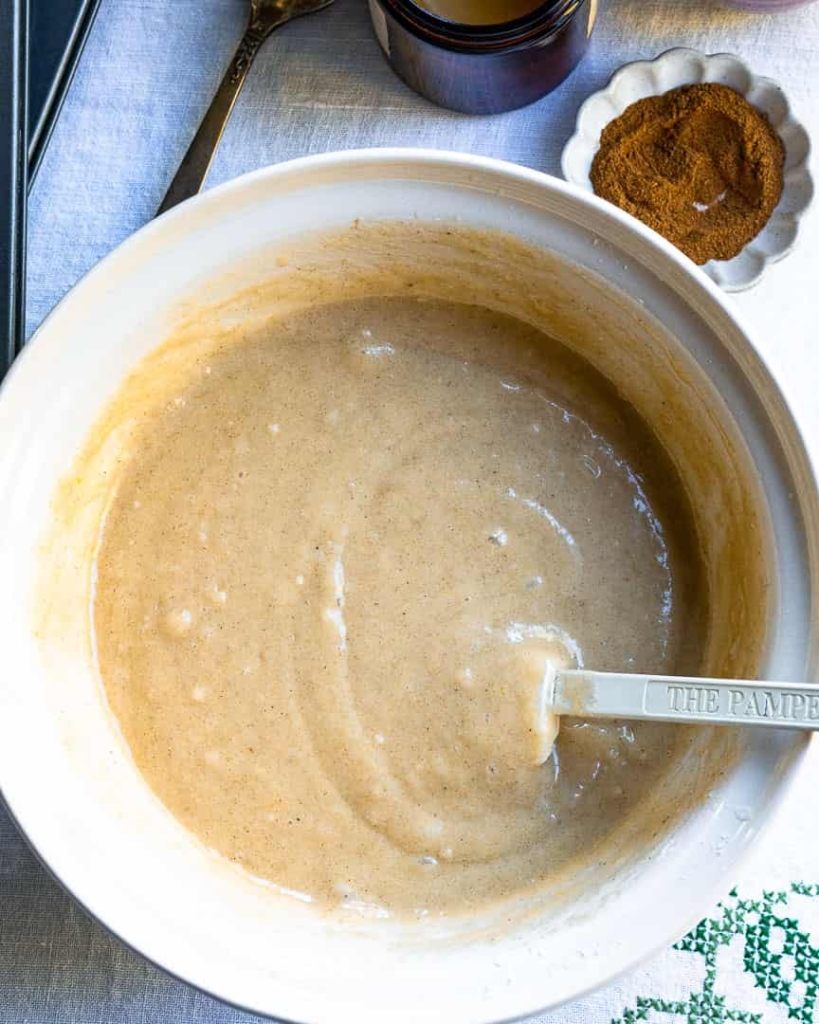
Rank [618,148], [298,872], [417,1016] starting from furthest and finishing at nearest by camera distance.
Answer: [618,148]
[298,872]
[417,1016]

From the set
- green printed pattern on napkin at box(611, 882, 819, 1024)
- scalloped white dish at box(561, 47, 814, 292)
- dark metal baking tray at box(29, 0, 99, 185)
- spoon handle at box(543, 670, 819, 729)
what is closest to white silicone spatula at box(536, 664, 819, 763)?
spoon handle at box(543, 670, 819, 729)

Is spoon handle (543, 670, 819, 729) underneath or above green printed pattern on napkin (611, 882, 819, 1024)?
above

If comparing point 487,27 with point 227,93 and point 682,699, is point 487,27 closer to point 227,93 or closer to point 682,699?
point 227,93

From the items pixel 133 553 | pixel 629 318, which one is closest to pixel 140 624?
pixel 133 553

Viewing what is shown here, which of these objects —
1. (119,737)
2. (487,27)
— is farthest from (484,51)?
(119,737)

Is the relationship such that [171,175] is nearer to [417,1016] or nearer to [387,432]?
[387,432]

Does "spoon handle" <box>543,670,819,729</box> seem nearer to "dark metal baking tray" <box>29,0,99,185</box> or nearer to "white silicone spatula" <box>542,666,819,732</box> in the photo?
"white silicone spatula" <box>542,666,819,732</box>
